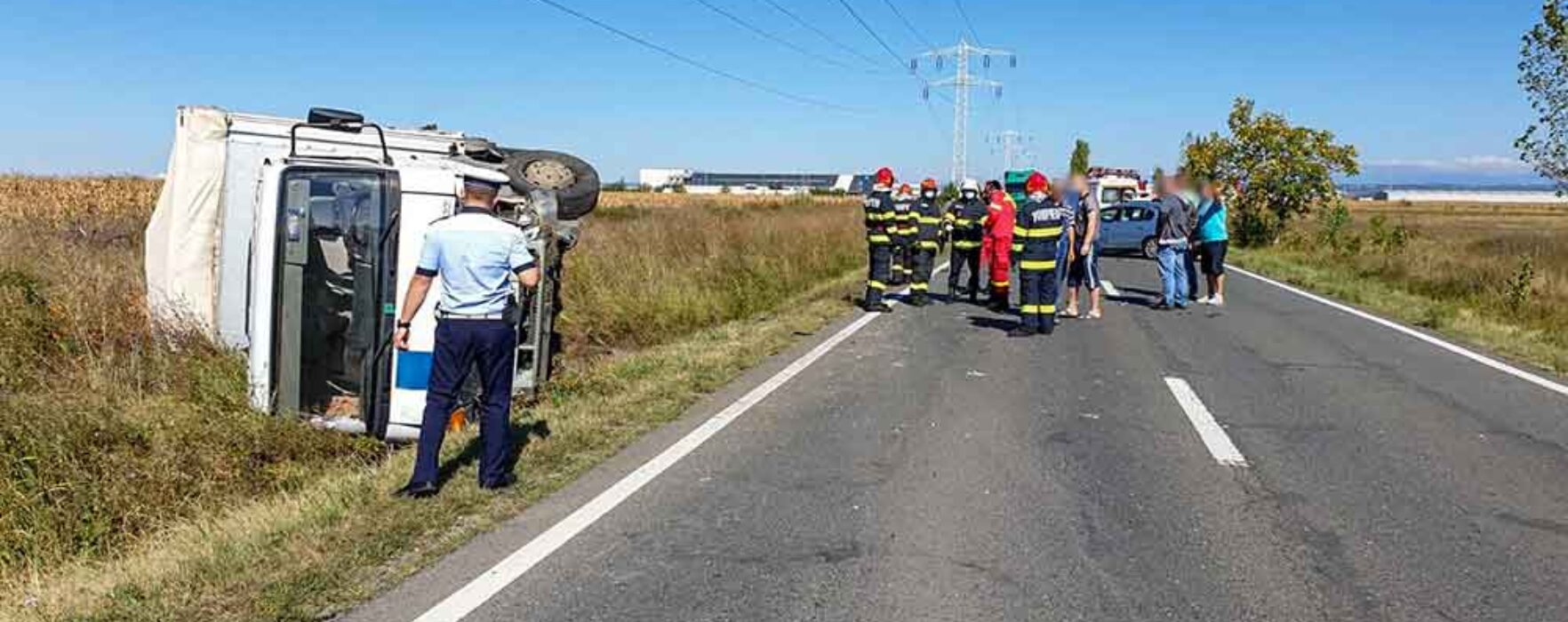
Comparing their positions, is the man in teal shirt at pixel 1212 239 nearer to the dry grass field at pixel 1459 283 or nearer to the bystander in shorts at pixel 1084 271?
the bystander in shorts at pixel 1084 271

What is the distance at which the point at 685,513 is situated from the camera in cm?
570

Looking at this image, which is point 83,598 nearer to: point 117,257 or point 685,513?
point 685,513

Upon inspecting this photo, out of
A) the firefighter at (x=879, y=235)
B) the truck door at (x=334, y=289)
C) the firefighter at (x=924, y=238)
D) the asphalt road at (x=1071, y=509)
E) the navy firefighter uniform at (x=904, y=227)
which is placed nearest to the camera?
the asphalt road at (x=1071, y=509)

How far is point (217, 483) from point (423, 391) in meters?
1.35

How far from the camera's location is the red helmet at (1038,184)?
12.9m

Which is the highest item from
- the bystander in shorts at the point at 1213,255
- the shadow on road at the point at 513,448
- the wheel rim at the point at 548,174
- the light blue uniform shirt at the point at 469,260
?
the wheel rim at the point at 548,174

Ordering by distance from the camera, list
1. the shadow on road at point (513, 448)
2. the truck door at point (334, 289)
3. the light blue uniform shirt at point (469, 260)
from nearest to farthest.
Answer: the light blue uniform shirt at point (469, 260)
the shadow on road at point (513, 448)
the truck door at point (334, 289)

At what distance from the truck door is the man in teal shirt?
39.3 ft

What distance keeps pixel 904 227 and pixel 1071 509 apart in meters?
9.72

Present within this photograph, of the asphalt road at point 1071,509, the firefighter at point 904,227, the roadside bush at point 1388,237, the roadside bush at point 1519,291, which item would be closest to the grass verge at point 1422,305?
the roadside bush at point 1519,291

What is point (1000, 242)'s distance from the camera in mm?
14531

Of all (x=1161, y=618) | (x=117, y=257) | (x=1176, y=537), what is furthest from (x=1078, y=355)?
(x=117, y=257)

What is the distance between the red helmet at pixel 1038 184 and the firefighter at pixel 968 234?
2.77 metres

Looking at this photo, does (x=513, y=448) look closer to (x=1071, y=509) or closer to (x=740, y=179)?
(x=1071, y=509)
